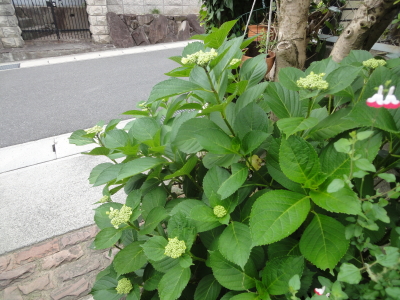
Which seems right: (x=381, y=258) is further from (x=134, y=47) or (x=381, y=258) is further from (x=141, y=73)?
(x=134, y=47)

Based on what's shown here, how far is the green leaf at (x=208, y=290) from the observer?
3.06 feet

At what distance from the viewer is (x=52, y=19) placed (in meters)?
9.95

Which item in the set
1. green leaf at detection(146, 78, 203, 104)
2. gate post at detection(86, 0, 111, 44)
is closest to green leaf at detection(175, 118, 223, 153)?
green leaf at detection(146, 78, 203, 104)

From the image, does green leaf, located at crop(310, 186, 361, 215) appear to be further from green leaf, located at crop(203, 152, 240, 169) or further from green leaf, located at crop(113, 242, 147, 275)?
green leaf, located at crop(113, 242, 147, 275)

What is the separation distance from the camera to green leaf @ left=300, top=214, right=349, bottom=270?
697 millimetres

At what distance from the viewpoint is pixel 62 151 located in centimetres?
331

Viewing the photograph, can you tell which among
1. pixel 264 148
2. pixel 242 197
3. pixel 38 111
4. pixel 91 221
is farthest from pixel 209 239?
A: pixel 38 111

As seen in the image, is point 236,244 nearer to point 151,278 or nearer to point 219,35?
point 151,278

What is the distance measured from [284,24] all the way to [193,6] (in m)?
9.86

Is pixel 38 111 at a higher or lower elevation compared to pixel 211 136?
lower

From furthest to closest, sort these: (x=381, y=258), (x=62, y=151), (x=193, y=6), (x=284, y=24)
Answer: (x=193, y=6), (x=62, y=151), (x=284, y=24), (x=381, y=258)

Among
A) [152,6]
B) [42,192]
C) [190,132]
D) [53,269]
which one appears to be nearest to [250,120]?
[190,132]

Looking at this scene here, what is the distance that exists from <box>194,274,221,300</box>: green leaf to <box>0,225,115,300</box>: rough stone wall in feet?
3.72

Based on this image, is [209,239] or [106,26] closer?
[209,239]
